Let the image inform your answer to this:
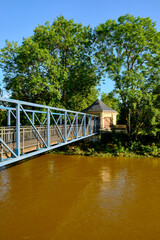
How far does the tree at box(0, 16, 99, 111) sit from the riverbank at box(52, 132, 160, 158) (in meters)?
5.81

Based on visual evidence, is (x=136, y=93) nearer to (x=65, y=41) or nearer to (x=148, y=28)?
(x=148, y=28)

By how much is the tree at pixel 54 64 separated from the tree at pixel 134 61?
340cm

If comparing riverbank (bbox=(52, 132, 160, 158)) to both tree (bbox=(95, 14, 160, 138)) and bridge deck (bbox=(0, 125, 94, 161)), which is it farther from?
bridge deck (bbox=(0, 125, 94, 161))

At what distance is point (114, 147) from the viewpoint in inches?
930

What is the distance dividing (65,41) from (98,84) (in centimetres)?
723

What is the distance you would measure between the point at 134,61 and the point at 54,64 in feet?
33.3

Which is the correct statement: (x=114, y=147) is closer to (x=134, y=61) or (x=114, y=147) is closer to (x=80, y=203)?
(x=134, y=61)

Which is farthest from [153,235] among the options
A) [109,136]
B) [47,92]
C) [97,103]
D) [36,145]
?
[97,103]

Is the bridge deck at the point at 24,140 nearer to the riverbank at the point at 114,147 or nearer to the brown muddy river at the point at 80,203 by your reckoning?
the brown muddy river at the point at 80,203

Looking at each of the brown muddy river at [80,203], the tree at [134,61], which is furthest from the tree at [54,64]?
the brown muddy river at [80,203]

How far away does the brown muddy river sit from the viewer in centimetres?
773

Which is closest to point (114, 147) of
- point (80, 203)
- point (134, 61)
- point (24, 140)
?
point (134, 61)

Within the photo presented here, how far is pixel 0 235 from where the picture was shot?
7.49m

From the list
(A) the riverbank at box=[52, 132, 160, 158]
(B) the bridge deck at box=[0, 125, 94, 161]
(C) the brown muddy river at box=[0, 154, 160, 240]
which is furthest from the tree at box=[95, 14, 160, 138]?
(B) the bridge deck at box=[0, 125, 94, 161]
